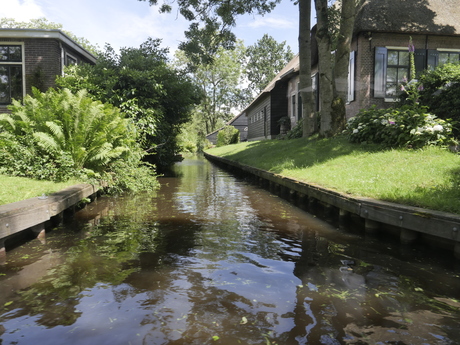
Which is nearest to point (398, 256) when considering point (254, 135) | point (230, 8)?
point (230, 8)

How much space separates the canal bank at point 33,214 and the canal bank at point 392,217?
4618 mm

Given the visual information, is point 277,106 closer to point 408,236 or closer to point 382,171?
point 382,171

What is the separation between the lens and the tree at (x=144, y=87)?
44.8 feet

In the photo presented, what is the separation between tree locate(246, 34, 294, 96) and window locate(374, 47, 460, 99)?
5292cm

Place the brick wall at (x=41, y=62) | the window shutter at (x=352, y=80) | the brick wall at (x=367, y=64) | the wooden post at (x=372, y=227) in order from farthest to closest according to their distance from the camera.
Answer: the brick wall at (x=41, y=62), the window shutter at (x=352, y=80), the brick wall at (x=367, y=64), the wooden post at (x=372, y=227)

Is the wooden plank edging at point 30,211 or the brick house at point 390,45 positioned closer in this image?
the wooden plank edging at point 30,211

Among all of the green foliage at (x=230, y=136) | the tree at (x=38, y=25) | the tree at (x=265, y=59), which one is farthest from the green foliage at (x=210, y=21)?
the tree at (x=265, y=59)

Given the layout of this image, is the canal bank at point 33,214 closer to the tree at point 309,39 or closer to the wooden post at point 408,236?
the wooden post at point 408,236

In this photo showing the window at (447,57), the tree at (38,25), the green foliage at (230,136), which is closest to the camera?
the window at (447,57)

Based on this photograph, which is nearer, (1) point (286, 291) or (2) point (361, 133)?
(1) point (286, 291)

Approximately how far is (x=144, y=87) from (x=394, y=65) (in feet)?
33.5

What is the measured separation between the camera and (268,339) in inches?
109

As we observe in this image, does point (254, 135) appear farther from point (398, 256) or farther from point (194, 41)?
point (398, 256)

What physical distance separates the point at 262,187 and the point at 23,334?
9573mm
